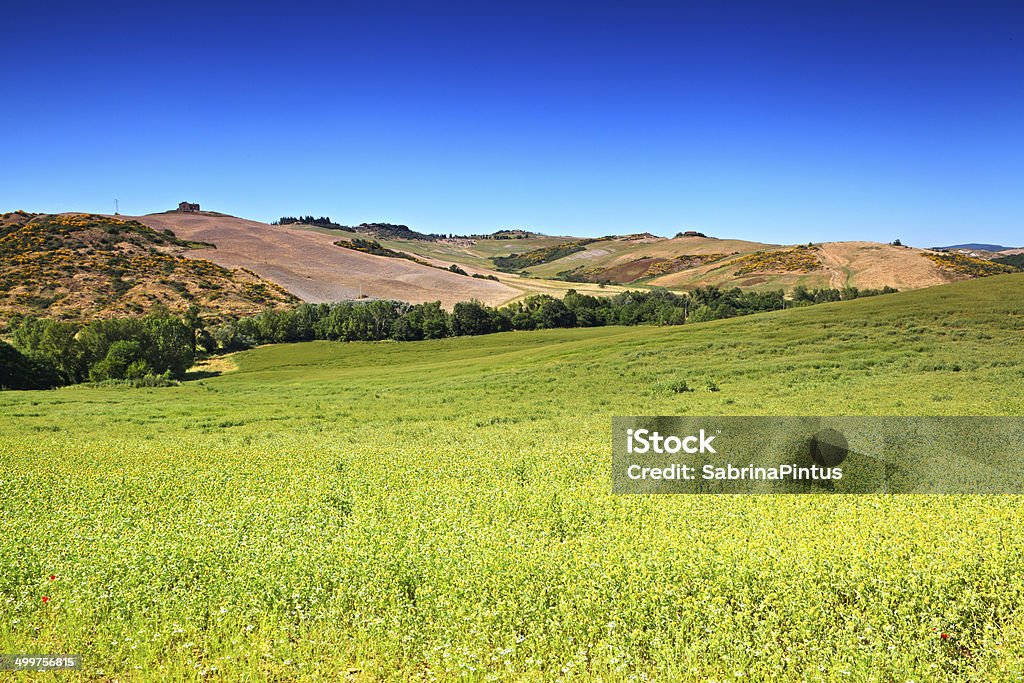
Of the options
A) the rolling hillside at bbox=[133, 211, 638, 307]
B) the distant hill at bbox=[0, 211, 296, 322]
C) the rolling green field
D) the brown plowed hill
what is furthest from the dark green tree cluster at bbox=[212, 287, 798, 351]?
the rolling green field

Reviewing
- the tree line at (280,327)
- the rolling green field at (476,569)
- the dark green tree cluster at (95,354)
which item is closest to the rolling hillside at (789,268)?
the tree line at (280,327)

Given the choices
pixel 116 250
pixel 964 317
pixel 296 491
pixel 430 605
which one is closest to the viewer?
pixel 430 605

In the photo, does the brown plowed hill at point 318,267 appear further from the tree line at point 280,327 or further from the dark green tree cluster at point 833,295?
the dark green tree cluster at point 833,295

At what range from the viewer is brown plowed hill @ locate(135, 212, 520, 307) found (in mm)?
120562

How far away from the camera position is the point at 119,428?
2548cm

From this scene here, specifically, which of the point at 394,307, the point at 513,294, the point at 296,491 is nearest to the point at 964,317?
the point at 296,491

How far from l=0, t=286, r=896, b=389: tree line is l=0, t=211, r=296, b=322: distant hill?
10.9 meters

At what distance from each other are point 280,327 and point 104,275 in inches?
1740

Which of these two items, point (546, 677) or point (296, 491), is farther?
point (296, 491)

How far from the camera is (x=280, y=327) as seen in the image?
273 ft

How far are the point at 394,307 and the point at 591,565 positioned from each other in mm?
84376

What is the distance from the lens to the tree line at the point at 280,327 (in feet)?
180

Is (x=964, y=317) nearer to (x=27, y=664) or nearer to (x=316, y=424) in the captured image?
(x=316, y=424)

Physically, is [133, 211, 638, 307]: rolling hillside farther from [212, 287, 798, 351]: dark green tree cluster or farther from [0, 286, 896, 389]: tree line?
[0, 286, 896, 389]: tree line
